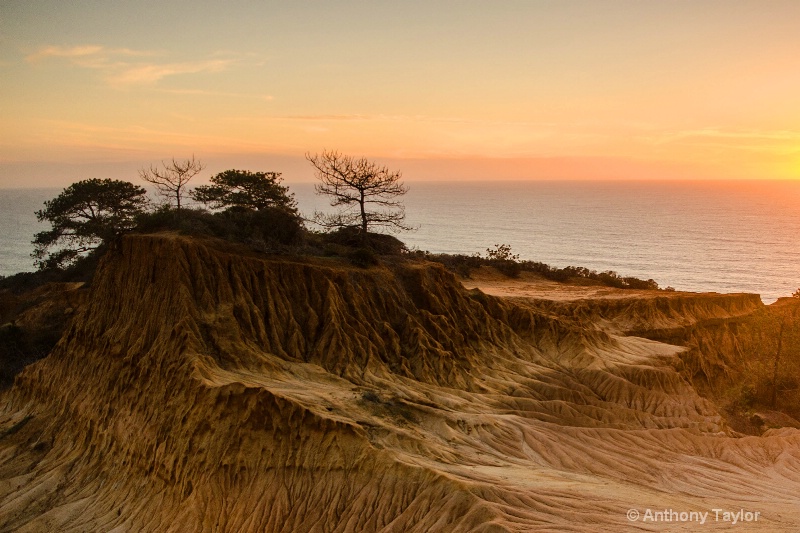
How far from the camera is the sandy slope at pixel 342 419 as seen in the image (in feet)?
54.3

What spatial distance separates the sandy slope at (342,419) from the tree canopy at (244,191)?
10931 millimetres

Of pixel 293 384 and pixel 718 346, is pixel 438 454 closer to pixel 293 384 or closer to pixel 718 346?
pixel 293 384

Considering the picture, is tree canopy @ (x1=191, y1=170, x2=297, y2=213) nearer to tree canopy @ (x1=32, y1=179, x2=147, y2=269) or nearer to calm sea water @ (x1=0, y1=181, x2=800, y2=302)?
tree canopy @ (x1=32, y1=179, x2=147, y2=269)

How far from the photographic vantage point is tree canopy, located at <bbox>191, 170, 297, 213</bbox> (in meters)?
35.9

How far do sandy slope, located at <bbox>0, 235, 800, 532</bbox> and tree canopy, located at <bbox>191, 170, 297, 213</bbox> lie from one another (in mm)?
10931

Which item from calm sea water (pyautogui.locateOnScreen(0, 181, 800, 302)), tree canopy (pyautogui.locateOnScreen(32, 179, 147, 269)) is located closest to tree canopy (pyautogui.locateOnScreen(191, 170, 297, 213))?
tree canopy (pyautogui.locateOnScreen(32, 179, 147, 269))

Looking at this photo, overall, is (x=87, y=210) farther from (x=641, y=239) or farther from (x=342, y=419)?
(x=641, y=239)

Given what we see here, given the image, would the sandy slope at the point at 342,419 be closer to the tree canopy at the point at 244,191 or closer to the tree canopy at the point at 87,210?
the tree canopy at the point at 244,191

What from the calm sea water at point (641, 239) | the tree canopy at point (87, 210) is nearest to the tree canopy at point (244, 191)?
the tree canopy at point (87, 210)

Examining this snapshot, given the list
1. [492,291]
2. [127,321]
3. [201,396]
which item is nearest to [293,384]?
[201,396]

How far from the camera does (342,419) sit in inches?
696

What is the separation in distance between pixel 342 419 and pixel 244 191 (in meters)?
22.8

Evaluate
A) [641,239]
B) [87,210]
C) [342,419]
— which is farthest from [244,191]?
[641,239]

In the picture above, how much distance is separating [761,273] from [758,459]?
191 feet
